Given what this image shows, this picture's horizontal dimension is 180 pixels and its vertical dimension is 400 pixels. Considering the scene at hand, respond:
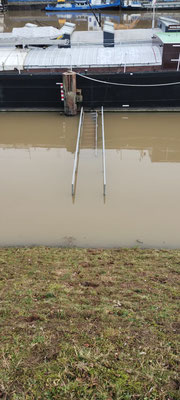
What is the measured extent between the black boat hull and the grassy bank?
13547mm

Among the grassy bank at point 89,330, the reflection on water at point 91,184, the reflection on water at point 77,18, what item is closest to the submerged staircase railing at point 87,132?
the reflection on water at point 91,184

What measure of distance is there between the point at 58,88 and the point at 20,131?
383 centimetres

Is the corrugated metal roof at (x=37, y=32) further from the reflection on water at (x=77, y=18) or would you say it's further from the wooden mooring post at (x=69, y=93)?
the reflection on water at (x=77, y=18)

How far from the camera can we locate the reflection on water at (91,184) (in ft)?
32.8

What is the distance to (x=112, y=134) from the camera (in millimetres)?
16938

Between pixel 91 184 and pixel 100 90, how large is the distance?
879 centimetres

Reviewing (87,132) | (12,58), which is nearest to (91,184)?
(87,132)

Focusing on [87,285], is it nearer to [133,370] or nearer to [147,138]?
[133,370]

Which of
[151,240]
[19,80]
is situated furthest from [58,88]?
[151,240]

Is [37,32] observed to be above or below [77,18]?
below

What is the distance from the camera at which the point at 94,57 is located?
1945 centimetres

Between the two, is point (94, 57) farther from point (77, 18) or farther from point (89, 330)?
point (77, 18)

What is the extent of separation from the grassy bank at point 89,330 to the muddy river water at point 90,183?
2208mm

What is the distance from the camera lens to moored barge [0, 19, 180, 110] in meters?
18.0
